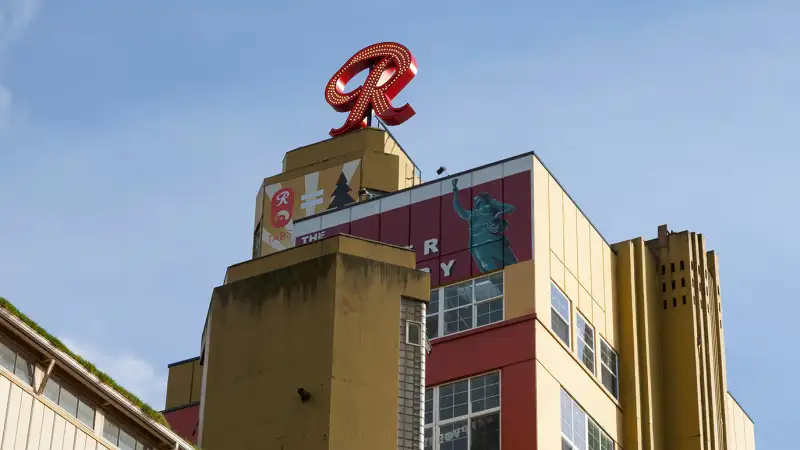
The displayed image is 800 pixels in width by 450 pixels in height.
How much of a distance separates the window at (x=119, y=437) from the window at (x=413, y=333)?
13.5 metres

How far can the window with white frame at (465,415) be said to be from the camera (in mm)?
53938

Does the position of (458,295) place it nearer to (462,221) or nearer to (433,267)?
(433,267)

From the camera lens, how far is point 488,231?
190ft

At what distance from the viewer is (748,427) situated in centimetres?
7106

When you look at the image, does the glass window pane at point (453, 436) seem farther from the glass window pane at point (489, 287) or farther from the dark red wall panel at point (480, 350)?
the glass window pane at point (489, 287)

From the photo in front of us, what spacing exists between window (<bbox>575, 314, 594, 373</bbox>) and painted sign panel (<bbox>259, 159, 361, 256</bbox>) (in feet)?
51.4

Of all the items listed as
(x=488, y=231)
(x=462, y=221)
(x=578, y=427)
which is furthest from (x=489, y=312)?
(x=578, y=427)

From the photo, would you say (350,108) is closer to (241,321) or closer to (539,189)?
(539,189)

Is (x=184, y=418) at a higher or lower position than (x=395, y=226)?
lower

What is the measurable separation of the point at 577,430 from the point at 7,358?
86.8ft

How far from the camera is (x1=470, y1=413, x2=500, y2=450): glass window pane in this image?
53.7 meters

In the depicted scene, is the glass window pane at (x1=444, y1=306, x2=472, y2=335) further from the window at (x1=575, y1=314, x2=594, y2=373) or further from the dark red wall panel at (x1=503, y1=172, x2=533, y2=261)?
the window at (x1=575, y1=314, x2=594, y2=373)

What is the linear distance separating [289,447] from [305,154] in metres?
30.1

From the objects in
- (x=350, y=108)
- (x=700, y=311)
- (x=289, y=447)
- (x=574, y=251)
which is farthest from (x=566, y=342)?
(x=350, y=108)
